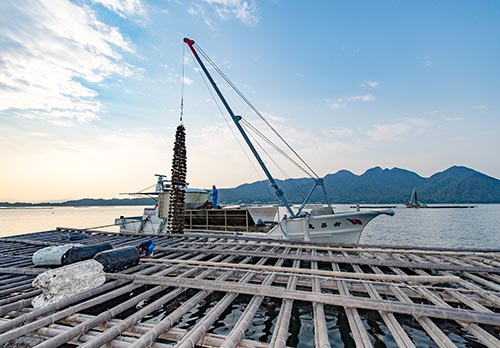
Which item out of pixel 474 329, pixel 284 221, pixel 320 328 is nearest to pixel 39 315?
pixel 320 328

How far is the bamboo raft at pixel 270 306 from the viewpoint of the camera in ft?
10.6

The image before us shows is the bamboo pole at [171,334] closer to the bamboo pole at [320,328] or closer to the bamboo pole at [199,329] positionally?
the bamboo pole at [199,329]

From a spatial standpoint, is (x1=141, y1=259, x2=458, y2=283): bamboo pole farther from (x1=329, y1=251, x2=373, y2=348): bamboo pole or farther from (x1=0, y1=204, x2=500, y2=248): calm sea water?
(x1=0, y1=204, x2=500, y2=248): calm sea water

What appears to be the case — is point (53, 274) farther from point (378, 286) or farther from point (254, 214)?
point (254, 214)

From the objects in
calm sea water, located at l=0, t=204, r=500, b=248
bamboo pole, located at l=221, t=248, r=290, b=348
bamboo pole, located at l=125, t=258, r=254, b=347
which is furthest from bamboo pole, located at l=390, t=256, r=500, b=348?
calm sea water, located at l=0, t=204, r=500, b=248

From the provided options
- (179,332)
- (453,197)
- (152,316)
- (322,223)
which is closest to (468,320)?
(179,332)

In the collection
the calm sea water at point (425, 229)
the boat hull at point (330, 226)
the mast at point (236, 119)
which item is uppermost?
the mast at point (236, 119)

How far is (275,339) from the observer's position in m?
3.06

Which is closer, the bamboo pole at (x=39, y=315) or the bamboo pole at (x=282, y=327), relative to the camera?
the bamboo pole at (x=282, y=327)

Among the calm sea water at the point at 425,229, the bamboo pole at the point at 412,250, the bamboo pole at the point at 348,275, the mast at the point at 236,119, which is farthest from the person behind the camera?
the calm sea water at the point at 425,229

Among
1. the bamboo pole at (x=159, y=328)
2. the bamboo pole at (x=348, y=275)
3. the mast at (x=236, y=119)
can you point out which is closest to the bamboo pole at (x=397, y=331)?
the bamboo pole at (x=348, y=275)

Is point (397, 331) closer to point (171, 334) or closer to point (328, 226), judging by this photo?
point (171, 334)

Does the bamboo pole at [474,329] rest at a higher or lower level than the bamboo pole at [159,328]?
lower

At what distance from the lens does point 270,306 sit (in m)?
6.30
